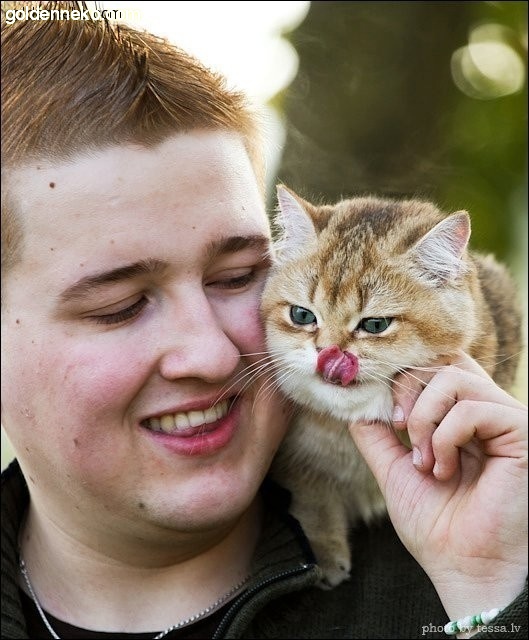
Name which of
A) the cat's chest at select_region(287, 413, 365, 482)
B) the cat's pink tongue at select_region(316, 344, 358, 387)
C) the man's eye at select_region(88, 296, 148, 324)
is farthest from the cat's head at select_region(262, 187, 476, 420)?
the man's eye at select_region(88, 296, 148, 324)

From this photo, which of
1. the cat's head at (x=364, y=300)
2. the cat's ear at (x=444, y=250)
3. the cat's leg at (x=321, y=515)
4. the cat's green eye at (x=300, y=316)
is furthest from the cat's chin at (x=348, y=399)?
the cat's leg at (x=321, y=515)

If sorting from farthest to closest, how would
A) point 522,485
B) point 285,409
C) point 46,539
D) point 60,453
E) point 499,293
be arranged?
point 499,293, point 46,539, point 285,409, point 60,453, point 522,485

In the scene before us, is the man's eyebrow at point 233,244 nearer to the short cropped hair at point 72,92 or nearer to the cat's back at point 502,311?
the short cropped hair at point 72,92

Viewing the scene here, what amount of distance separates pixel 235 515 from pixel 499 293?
0.74m

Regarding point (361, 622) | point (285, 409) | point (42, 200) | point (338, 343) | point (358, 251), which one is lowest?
point (361, 622)

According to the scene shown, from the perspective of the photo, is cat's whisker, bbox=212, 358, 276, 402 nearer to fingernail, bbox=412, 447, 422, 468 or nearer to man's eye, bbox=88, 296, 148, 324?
man's eye, bbox=88, 296, 148, 324

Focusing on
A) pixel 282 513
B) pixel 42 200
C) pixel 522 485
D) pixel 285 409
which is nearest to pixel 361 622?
pixel 282 513

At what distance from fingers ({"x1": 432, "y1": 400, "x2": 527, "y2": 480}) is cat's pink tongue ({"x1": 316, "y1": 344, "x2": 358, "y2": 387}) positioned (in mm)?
196

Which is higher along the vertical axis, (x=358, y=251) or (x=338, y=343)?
(x=358, y=251)

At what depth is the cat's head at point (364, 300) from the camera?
124cm

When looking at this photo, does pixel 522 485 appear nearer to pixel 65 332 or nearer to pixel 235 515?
pixel 235 515

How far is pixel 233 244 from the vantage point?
1254 millimetres

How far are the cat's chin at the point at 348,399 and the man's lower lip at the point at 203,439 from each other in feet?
0.41

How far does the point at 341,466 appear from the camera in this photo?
5.08 ft
